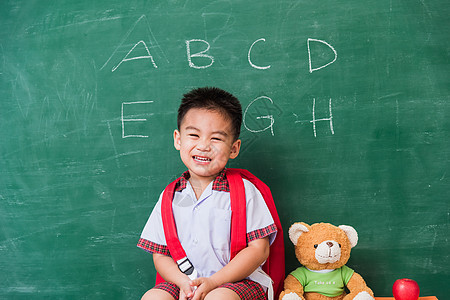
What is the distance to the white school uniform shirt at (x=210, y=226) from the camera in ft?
4.39

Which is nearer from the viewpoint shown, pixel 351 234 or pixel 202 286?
pixel 202 286

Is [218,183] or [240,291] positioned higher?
[218,183]

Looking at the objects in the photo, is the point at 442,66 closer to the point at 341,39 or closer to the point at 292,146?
the point at 341,39

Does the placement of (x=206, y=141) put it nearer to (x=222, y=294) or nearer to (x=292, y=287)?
(x=222, y=294)

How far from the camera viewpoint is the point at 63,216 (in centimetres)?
175

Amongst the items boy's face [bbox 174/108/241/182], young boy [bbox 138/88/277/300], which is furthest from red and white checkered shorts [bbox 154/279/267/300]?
boy's face [bbox 174/108/241/182]

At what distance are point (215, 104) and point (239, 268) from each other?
20.4 inches

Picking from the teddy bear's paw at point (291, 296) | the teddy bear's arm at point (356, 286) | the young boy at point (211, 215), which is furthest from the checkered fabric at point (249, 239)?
the teddy bear's arm at point (356, 286)

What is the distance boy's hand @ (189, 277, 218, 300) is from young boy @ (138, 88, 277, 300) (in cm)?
5

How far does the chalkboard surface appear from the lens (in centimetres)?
162

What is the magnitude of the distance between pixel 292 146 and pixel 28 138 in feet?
3.58

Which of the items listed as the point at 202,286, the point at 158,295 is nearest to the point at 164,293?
the point at 158,295

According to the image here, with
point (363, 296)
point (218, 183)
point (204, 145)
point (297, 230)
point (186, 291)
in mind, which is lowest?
point (363, 296)

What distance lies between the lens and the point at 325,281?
1.45 metres
